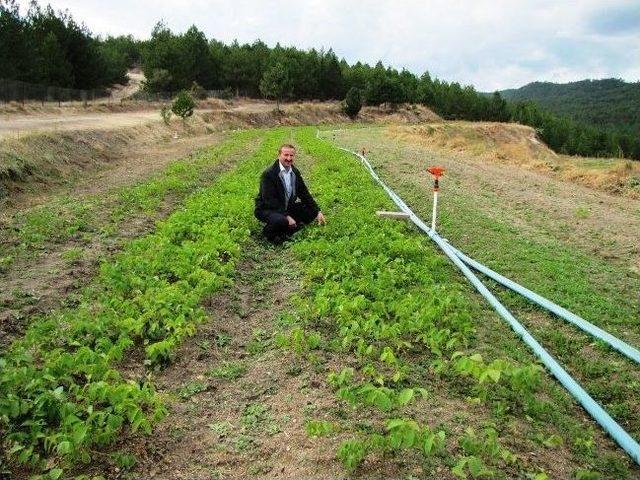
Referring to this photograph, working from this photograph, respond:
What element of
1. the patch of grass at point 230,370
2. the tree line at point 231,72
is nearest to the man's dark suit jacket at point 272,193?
the patch of grass at point 230,370

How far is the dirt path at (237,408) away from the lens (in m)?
3.69

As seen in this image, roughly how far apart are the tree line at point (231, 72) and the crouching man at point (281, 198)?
33.9 m

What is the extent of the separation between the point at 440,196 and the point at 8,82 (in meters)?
37.1

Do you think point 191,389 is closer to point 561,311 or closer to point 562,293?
point 561,311

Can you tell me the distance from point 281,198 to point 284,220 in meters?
0.49

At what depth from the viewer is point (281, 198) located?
9.34 meters

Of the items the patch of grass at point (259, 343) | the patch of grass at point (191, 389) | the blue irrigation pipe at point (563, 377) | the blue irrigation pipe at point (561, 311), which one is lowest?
the patch of grass at point (191, 389)

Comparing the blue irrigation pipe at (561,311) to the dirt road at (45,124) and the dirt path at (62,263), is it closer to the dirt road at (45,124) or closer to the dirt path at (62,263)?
the dirt path at (62,263)

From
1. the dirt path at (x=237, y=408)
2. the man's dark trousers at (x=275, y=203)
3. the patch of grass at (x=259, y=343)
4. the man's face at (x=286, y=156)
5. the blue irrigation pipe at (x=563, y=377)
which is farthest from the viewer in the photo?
the man's dark trousers at (x=275, y=203)

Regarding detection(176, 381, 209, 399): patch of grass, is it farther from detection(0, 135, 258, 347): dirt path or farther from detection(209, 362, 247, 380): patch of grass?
detection(0, 135, 258, 347): dirt path

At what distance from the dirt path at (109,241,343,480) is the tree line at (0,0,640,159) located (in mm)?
37563

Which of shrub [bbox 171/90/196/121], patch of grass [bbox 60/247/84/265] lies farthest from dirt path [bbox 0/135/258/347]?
shrub [bbox 171/90/196/121]

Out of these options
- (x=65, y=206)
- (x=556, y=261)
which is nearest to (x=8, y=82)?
(x=65, y=206)

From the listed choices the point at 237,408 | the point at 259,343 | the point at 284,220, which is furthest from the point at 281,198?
the point at 237,408
